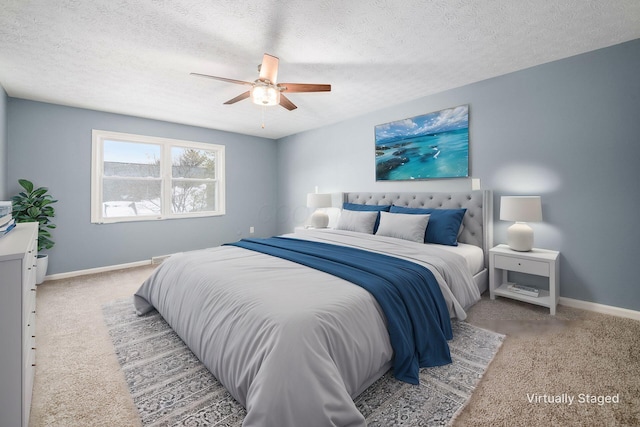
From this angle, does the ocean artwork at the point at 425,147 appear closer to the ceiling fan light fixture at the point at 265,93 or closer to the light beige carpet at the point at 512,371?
the light beige carpet at the point at 512,371

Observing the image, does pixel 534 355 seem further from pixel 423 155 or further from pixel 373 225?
pixel 423 155

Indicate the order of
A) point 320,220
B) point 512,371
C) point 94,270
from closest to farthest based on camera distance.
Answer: point 512,371 < point 94,270 < point 320,220

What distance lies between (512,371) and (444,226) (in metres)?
1.56

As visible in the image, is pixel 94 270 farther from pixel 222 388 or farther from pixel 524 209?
pixel 524 209

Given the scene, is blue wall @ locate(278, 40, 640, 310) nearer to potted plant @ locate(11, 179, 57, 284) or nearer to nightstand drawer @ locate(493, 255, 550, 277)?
nightstand drawer @ locate(493, 255, 550, 277)

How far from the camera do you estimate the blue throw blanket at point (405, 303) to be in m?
1.62

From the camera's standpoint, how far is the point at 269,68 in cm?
228

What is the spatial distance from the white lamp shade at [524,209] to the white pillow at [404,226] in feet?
2.60

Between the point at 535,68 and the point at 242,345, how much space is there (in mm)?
3713

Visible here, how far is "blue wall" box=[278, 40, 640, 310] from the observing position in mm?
2447

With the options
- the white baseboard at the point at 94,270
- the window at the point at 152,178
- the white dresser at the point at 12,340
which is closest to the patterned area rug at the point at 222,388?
the white dresser at the point at 12,340

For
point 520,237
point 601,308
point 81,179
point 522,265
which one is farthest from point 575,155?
point 81,179

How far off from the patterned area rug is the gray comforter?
0.38 feet

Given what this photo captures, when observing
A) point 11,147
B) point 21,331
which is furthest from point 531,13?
point 11,147
